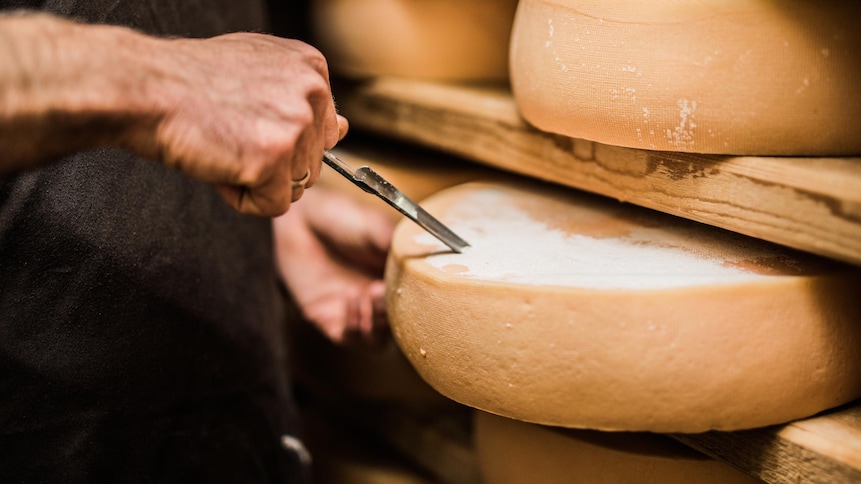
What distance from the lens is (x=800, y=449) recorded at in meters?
0.54

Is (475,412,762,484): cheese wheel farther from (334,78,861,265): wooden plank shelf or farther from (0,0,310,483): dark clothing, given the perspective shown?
(0,0,310,483): dark clothing

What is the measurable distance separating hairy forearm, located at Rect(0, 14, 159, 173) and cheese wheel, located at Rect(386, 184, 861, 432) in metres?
0.26

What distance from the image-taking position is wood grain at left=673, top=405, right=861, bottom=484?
519 mm

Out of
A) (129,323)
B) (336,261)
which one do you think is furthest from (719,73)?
(336,261)

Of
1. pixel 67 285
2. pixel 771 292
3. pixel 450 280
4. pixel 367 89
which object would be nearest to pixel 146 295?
pixel 67 285

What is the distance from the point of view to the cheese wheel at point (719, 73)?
52cm

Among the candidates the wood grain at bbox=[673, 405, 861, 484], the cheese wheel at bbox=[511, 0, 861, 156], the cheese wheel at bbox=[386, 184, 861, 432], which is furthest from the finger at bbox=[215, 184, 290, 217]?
the wood grain at bbox=[673, 405, 861, 484]

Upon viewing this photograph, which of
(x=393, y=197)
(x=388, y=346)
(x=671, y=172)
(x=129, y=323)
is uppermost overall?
(x=671, y=172)

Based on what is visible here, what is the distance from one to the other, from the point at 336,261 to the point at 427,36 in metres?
0.35

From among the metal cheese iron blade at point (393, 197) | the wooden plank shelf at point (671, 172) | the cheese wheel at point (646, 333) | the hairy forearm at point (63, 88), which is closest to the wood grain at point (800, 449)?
the cheese wheel at point (646, 333)

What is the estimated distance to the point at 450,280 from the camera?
58cm

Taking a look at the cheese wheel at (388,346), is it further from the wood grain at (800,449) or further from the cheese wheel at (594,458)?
the wood grain at (800,449)

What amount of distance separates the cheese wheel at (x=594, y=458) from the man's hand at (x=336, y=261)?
10.6 inches

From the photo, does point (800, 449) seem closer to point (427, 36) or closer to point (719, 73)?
point (719, 73)
